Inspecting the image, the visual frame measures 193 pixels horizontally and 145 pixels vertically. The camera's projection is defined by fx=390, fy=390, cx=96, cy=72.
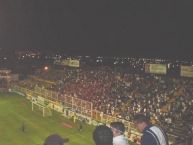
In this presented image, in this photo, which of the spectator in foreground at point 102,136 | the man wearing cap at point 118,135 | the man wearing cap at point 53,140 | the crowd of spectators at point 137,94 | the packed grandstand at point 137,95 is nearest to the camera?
the man wearing cap at point 53,140

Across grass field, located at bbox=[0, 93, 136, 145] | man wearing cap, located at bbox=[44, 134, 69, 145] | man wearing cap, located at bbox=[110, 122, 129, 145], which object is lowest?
grass field, located at bbox=[0, 93, 136, 145]

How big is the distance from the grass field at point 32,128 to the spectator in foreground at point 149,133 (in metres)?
25.2

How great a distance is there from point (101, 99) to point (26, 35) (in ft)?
142

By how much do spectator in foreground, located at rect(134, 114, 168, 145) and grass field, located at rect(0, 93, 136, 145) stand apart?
990 inches

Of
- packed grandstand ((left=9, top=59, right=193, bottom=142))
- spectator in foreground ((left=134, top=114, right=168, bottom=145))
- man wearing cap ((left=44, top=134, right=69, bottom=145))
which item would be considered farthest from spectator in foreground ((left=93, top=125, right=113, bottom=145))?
packed grandstand ((left=9, top=59, right=193, bottom=142))

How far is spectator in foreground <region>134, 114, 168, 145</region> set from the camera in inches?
294

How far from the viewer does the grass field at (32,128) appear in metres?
33.9

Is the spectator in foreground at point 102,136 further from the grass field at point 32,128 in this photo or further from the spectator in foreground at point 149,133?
the grass field at point 32,128

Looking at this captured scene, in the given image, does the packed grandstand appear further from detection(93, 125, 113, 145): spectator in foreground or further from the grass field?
detection(93, 125, 113, 145): spectator in foreground

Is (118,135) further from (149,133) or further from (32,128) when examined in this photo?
(32,128)

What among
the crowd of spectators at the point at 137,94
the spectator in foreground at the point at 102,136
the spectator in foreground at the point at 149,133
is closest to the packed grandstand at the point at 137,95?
the crowd of spectators at the point at 137,94

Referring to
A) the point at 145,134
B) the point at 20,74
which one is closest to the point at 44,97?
the point at 20,74

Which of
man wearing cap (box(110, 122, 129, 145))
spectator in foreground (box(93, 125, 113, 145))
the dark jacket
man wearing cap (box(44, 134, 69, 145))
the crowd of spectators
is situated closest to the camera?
man wearing cap (box(44, 134, 69, 145))

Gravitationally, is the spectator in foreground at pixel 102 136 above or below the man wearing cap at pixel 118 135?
above
